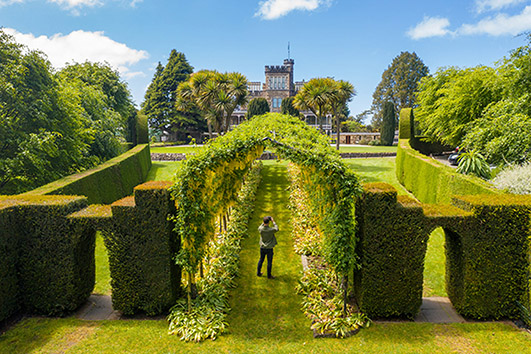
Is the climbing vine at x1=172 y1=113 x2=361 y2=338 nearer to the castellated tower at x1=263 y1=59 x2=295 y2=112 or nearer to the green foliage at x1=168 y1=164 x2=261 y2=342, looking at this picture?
the green foliage at x1=168 y1=164 x2=261 y2=342

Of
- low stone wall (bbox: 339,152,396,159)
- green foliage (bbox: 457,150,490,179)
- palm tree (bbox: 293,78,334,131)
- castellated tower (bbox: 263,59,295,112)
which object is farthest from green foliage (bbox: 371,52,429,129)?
green foliage (bbox: 457,150,490,179)

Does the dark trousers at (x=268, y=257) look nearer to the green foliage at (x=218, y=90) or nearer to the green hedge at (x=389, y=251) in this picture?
the green hedge at (x=389, y=251)

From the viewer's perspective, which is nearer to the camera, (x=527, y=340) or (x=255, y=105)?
(x=527, y=340)

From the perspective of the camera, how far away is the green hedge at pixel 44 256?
627cm

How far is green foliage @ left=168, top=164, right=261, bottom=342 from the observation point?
5902mm

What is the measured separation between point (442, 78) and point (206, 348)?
84.4 feet

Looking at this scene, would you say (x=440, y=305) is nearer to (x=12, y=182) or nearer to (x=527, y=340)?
(x=527, y=340)

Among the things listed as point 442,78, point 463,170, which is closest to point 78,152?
point 463,170

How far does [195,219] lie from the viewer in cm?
628

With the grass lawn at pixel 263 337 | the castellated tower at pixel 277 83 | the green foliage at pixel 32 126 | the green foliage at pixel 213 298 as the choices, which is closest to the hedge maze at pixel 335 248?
the grass lawn at pixel 263 337

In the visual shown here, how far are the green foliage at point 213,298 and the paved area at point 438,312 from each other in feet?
13.4

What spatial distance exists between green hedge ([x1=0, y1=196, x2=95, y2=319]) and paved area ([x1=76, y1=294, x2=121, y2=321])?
0.28 m

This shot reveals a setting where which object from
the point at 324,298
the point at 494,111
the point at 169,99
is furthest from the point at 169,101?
the point at 324,298

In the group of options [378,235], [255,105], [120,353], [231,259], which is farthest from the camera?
[255,105]
